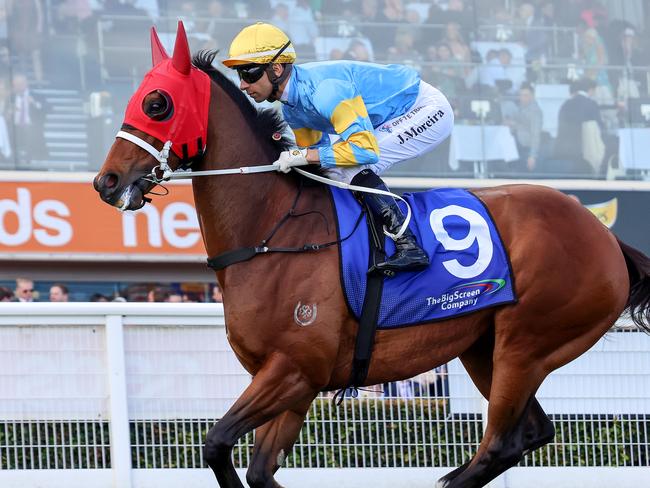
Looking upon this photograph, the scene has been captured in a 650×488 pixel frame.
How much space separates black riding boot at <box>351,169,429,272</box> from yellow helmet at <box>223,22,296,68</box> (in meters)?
0.59

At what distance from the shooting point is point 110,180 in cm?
364

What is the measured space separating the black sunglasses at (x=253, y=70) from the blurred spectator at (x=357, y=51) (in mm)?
6359

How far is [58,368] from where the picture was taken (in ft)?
16.7

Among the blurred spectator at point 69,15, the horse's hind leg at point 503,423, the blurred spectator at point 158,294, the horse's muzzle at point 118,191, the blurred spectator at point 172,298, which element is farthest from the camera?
the blurred spectator at point 69,15

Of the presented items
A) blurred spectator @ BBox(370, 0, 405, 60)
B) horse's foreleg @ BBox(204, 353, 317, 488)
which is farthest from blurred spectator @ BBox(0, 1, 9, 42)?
horse's foreleg @ BBox(204, 353, 317, 488)

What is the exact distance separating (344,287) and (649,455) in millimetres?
2345

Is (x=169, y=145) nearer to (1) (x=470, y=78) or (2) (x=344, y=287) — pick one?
(2) (x=344, y=287)

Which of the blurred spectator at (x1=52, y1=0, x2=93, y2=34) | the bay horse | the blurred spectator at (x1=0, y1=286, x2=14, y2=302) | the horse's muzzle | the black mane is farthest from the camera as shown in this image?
the blurred spectator at (x1=52, y1=0, x2=93, y2=34)

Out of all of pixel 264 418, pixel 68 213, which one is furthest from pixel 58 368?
pixel 68 213

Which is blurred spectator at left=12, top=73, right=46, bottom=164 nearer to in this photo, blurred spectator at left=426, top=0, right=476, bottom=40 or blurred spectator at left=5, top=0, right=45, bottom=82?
blurred spectator at left=5, top=0, right=45, bottom=82

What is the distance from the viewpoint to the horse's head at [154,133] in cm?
365

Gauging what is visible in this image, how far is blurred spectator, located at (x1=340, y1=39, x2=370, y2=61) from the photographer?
1021 centimetres

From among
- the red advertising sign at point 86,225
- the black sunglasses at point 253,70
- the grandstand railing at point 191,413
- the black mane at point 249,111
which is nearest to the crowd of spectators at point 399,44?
the red advertising sign at point 86,225

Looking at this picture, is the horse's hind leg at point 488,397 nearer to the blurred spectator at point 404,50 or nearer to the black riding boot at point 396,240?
the black riding boot at point 396,240
